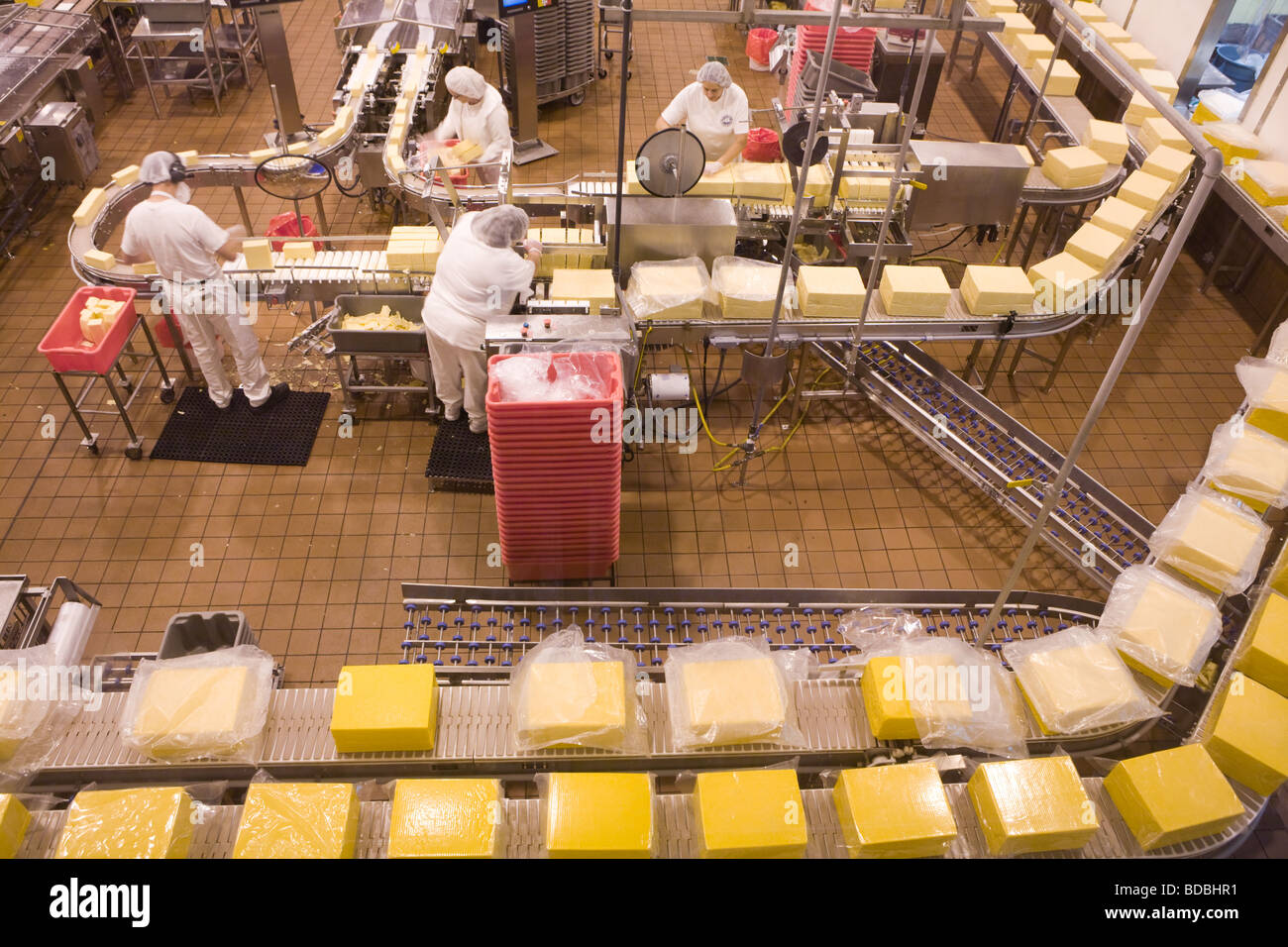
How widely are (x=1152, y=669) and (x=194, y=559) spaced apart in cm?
539

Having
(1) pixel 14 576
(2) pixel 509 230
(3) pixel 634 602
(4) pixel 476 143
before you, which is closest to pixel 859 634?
(3) pixel 634 602

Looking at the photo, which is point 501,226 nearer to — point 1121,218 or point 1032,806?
point 1032,806

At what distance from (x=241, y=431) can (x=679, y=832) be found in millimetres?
4508

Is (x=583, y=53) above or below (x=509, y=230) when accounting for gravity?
below

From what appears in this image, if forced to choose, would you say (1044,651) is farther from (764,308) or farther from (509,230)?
→ (509,230)

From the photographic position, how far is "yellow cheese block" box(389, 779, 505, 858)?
3.11 m

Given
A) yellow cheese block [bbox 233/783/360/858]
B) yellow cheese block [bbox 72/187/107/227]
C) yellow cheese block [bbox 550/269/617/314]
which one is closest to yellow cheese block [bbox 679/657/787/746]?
yellow cheese block [bbox 233/783/360/858]

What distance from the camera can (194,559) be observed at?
5.49 m

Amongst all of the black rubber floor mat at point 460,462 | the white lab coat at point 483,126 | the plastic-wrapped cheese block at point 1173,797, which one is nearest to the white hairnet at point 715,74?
the white lab coat at point 483,126

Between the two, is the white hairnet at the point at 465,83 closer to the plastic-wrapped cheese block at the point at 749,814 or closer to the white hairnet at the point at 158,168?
the white hairnet at the point at 158,168

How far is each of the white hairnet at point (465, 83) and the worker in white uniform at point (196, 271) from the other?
6.62ft

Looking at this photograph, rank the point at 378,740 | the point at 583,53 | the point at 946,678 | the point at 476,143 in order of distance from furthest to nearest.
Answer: the point at 583,53 < the point at 476,143 < the point at 946,678 < the point at 378,740

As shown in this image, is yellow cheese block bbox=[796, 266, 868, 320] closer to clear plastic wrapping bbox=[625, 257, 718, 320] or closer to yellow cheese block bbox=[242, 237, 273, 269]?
clear plastic wrapping bbox=[625, 257, 718, 320]

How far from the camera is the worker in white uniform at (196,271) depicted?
216 inches
